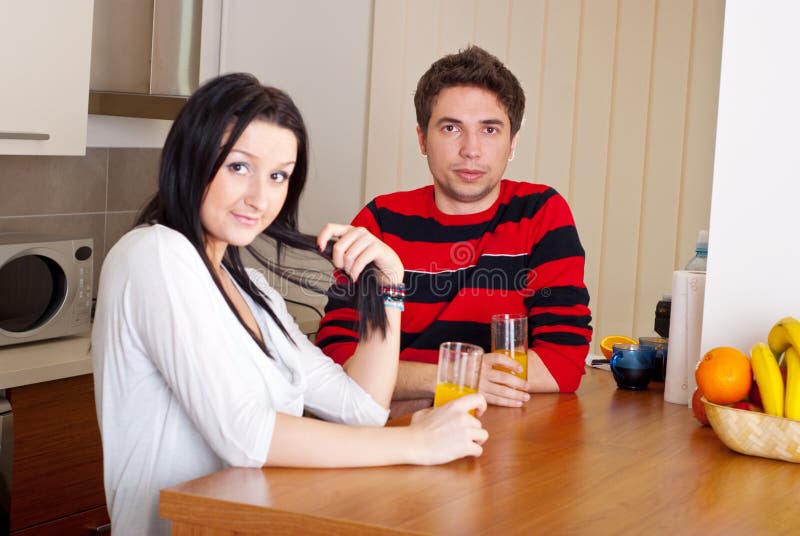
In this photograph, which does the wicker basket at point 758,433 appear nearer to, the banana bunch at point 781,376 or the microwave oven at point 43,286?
the banana bunch at point 781,376

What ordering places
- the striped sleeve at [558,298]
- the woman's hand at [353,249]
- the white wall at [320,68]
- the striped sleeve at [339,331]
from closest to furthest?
the woman's hand at [353,249] < the striped sleeve at [558,298] < the striped sleeve at [339,331] < the white wall at [320,68]

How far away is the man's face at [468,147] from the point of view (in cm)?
231

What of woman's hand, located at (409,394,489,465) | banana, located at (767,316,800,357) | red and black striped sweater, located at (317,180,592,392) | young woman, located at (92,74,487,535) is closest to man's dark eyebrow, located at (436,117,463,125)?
red and black striped sweater, located at (317,180,592,392)

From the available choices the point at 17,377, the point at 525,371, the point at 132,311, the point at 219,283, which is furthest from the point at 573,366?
the point at 17,377

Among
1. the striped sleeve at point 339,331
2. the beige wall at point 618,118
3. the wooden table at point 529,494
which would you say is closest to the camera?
the wooden table at point 529,494

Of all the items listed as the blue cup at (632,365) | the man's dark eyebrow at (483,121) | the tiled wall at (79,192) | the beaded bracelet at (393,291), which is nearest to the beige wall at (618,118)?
the man's dark eyebrow at (483,121)

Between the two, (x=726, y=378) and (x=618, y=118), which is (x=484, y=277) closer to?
(x=726, y=378)

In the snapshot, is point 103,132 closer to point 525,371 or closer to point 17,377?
Result: point 17,377

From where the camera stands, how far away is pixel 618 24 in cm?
306

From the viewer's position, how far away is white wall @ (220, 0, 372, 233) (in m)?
3.64

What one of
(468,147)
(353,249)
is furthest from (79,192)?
(353,249)

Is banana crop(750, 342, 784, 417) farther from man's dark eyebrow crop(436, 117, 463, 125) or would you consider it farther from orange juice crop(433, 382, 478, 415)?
man's dark eyebrow crop(436, 117, 463, 125)

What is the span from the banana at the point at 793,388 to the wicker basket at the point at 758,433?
0.03 meters

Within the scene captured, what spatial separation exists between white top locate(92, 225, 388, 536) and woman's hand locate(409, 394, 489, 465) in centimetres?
21
